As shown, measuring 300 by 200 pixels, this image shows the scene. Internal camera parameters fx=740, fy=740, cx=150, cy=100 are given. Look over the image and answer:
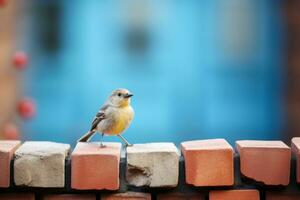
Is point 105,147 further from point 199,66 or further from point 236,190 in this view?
point 199,66

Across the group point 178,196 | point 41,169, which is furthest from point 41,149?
point 178,196

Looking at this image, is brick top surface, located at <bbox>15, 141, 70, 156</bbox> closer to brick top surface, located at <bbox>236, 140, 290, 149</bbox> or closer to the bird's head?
brick top surface, located at <bbox>236, 140, 290, 149</bbox>

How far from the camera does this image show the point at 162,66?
20.5 ft

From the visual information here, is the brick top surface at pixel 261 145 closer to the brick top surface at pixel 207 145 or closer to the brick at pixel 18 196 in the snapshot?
the brick top surface at pixel 207 145

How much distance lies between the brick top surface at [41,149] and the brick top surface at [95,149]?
0.10ft

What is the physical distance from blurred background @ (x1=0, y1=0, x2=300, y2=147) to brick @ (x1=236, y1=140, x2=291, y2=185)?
14.3 feet

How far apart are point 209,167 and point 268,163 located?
0.14 m

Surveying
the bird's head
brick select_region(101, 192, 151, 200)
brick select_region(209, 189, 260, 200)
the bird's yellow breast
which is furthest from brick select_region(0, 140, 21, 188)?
the bird's head

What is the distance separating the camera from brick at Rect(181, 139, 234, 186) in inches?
→ 67.5

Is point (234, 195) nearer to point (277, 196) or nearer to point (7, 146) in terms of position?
point (277, 196)

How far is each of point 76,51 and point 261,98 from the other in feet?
5.25

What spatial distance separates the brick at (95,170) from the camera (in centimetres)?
170

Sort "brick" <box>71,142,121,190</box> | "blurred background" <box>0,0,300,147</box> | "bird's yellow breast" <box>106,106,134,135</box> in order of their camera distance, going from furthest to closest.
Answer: "blurred background" <box>0,0,300,147</box> < "bird's yellow breast" <box>106,106,134,135</box> < "brick" <box>71,142,121,190</box>

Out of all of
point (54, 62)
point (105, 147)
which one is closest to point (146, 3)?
point (54, 62)
